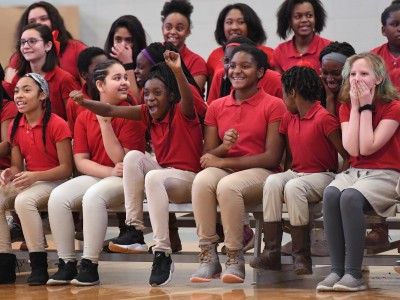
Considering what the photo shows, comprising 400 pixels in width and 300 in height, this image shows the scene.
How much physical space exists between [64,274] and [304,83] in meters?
1.43

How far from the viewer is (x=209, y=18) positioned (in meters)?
7.04

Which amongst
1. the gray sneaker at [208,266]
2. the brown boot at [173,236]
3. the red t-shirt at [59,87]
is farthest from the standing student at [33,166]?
the gray sneaker at [208,266]

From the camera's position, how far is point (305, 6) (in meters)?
5.23

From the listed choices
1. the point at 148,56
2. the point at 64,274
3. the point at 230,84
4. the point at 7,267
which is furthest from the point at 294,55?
the point at 7,267

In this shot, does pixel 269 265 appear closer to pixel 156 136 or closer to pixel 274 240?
pixel 274 240

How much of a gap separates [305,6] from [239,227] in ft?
4.86

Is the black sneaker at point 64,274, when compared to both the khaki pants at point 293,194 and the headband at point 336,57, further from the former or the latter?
the headband at point 336,57

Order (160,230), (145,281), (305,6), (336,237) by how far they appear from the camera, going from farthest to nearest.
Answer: (305,6) < (145,281) < (160,230) < (336,237)

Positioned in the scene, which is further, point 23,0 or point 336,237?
point 23,0

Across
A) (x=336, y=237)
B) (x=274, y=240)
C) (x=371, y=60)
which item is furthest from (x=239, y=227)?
(x=371, y=60)

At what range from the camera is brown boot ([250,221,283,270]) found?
14.0 ft

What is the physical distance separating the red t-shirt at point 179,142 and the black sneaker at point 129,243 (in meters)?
0.34

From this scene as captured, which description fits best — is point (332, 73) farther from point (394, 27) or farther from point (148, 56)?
point (148, 56)

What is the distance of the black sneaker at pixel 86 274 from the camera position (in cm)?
456
